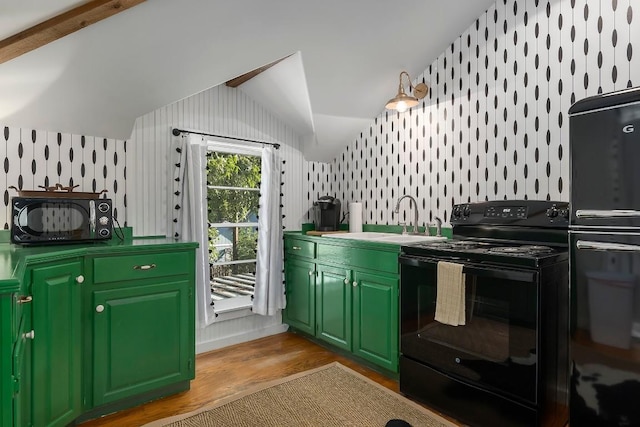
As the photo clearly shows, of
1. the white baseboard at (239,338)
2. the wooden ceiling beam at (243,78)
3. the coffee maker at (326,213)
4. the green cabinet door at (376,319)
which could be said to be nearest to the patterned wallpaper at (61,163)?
the wooden ceiling beam at (243,78)

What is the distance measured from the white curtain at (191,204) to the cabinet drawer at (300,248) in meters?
0.80

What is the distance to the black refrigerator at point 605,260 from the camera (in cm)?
151

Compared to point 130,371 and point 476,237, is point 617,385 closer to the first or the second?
point 476,237

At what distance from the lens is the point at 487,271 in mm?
1914

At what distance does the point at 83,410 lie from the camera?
6.64 feet

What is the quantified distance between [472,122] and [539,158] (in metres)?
0.55

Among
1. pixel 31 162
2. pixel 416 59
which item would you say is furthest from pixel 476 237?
pixel 31 162

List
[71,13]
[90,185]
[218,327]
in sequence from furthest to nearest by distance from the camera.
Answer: [218,327]
[90,185]
[71,13]

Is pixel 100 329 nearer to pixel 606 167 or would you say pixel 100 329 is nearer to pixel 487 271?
Result: pixel 487 271

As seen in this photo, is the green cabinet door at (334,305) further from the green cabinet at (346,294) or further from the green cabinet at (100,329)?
the green cabinet at (100,329)

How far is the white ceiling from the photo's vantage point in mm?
2025

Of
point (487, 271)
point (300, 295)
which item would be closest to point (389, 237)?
point (300, 295)

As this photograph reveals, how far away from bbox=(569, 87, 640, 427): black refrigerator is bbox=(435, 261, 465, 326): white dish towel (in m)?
0.49

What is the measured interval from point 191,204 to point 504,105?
2.38 meters
